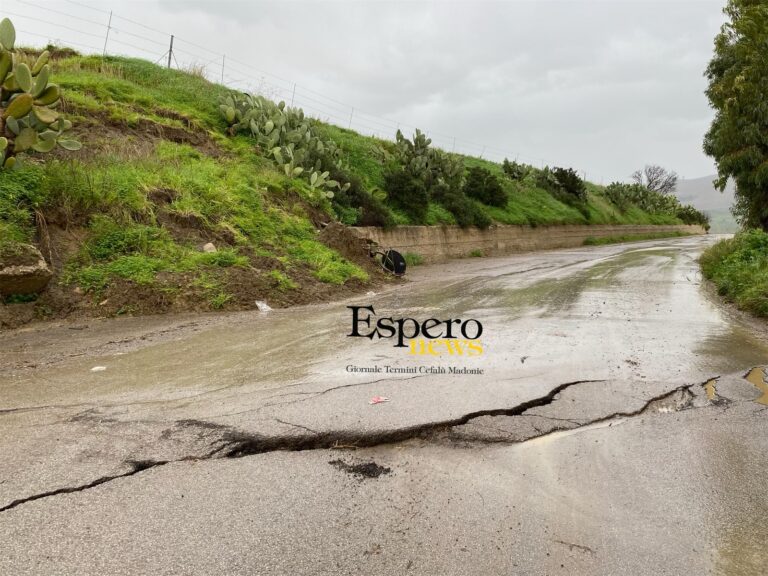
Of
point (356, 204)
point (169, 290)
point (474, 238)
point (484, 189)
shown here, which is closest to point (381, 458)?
point (169, 290)

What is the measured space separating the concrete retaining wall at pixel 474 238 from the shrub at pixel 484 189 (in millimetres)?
1677

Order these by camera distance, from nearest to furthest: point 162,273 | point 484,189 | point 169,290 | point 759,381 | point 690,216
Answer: point 759,381, point 169,290, point 162,273, point 484,189, point 690,216

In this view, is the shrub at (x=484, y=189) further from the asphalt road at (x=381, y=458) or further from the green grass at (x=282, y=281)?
the asphalt road at (x=381, y=458)

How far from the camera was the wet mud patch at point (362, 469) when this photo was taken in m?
2.99

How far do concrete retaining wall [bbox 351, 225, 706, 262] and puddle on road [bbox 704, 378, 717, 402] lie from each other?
995cm

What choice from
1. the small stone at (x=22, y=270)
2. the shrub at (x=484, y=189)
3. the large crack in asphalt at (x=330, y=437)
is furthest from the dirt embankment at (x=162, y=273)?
the shrub at (x=484, y=189)

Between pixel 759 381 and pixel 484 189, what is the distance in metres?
21.1

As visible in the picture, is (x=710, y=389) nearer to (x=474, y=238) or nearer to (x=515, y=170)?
(x=474, y=238)

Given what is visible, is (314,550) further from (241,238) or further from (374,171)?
(374,171)

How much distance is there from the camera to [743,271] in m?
10.3

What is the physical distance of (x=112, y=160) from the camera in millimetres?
10492

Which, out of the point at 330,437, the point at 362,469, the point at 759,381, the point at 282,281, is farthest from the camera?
the point at 282,281

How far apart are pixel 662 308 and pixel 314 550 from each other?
7.99 m

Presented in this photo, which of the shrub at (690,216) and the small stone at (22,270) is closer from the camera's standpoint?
the small stone at (22,270)
